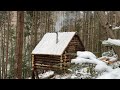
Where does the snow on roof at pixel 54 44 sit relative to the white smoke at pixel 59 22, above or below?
below

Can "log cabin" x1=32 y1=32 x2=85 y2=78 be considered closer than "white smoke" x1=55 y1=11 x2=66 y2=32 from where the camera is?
Yes

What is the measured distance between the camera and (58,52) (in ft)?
35.5

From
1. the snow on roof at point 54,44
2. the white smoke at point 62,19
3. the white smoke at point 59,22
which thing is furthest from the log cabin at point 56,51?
the white smoke at point 62,19

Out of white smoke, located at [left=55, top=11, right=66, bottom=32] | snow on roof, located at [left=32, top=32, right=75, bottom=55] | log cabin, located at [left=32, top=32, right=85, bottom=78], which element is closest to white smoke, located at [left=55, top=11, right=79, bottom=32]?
white smoke, located at [left=55, top=11, right=66, bottom=32]

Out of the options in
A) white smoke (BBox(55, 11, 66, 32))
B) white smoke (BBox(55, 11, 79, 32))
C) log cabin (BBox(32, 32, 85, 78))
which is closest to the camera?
log cabin (BBox(32, 32, 85, 78))

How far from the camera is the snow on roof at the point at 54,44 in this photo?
10.8 m

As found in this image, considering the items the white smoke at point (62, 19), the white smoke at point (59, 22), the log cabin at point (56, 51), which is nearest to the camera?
the log cabin at point (56, 51)

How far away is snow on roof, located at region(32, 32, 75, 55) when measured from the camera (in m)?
10.8

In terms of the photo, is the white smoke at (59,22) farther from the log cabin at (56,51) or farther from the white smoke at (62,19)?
the log cabin at (56,51)

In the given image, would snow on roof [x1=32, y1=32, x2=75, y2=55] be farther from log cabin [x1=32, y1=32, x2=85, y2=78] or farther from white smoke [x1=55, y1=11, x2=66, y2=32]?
white smoke [x1=55, y1=11, x2=66, y2=32]

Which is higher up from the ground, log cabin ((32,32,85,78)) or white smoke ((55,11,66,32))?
white smoke ((55,11,66,32))

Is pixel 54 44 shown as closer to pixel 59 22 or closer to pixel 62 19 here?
pixel 59 22

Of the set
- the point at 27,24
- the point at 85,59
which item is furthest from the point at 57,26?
the point at 85,59

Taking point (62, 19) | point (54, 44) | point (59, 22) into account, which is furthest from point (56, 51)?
point (62, 19)
